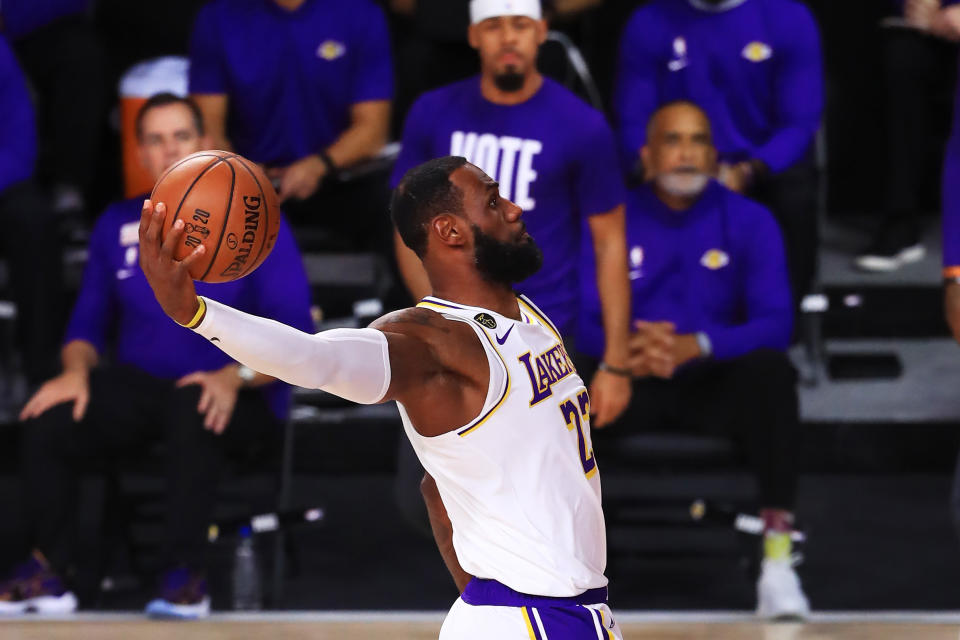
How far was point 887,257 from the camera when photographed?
19.4 feet

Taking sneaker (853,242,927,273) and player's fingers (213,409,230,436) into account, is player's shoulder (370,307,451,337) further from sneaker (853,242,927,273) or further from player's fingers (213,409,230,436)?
sneaker (853,242,927,273)

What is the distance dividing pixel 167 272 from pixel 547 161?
1.99 m

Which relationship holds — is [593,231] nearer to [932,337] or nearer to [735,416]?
[735,416]

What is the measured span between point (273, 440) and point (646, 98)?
1909mm

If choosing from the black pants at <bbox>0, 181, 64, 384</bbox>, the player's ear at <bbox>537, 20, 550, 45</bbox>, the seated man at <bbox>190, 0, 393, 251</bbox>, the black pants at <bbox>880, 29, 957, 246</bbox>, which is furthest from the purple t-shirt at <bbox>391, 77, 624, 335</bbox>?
the black pants at <bbox>880, 29, 957, 246</bbox>

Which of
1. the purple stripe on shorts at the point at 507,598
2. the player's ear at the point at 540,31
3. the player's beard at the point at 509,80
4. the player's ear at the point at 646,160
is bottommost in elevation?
the purple stripe on shorts at the point at 507,598

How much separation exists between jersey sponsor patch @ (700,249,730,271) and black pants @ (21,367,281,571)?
1.43 m

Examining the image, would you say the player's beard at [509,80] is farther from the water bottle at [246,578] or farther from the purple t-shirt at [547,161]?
the water bottle at [246,578]

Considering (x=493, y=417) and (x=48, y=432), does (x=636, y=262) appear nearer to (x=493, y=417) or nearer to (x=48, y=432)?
(x=48, y=432)

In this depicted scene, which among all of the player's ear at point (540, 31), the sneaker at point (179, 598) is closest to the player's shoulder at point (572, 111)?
the player's ear at point (540, 31)

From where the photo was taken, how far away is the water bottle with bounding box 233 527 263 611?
14.1 ft

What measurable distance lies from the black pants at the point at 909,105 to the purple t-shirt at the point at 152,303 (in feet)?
8.52

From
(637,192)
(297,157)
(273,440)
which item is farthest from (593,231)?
(297,157)

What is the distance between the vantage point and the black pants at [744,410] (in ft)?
13.9
